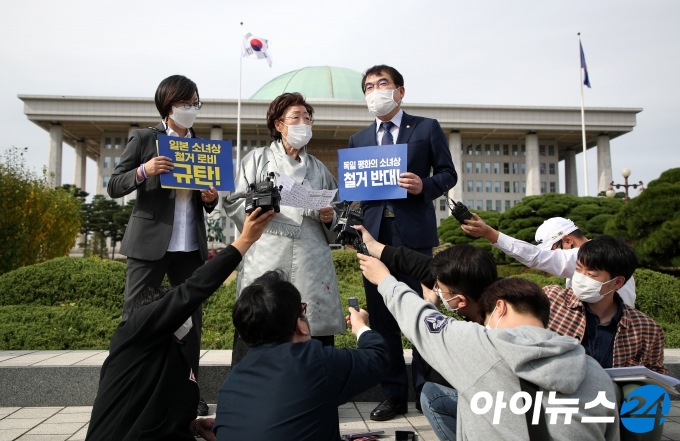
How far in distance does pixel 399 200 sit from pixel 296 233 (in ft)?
2.44

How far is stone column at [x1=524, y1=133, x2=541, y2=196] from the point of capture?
161 ft

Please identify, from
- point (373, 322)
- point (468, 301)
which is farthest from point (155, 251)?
point (468, 301)

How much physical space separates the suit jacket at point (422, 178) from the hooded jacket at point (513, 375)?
1.67 metres

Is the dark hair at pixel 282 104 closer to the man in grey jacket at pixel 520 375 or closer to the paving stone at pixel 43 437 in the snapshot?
the man in grey jacket at pixel 520 375

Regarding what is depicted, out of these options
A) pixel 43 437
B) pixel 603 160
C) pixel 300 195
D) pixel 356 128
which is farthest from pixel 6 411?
pixel 603 160

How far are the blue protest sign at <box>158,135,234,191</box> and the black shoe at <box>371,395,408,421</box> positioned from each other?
66.7 inches

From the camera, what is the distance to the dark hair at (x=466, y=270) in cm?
227

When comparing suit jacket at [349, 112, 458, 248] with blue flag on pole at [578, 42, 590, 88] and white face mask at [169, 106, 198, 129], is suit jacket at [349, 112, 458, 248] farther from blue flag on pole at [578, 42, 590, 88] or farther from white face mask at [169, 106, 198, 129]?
blue flag on pole at [578, 42, 590, 88]

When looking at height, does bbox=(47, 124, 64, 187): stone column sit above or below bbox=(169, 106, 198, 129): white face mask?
above

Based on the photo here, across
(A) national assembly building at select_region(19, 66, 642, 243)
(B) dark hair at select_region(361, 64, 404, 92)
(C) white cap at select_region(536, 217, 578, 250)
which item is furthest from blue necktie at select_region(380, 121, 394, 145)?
(A) national assembly building at select_region(19, 66, 642, 243)

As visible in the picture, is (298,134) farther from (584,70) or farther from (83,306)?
(584,70)

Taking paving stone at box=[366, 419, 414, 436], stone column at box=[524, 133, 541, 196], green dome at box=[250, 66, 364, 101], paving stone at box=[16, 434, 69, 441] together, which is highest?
green dome at box=[250, 66, 364, 101]

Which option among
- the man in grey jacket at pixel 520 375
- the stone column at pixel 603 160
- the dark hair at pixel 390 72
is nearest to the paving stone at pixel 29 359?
the dark hair at pixel 390 72

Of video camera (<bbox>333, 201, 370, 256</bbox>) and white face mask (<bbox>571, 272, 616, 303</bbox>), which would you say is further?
video camera (<bbox>333, 201, 370, 256</bbox>)
